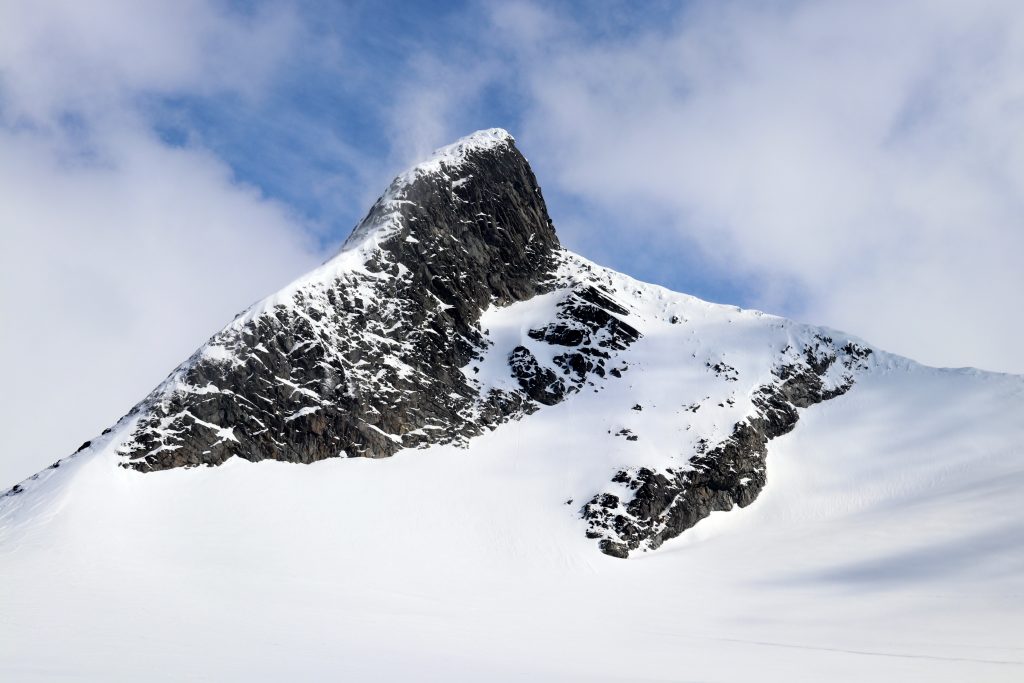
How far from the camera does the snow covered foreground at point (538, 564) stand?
23.5 meters

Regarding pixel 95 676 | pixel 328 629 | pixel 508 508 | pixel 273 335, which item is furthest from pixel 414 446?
pixel 95 676

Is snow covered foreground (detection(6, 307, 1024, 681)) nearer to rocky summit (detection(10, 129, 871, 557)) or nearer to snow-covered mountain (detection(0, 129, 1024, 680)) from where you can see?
snow-covered mountain (detection(0, 129, 1024, 680))

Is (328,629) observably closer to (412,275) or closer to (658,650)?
(658,650)

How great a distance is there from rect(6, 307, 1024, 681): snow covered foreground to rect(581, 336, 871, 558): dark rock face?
140 centimetres

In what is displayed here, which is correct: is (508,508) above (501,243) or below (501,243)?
below

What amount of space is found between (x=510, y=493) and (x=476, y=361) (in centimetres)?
1708

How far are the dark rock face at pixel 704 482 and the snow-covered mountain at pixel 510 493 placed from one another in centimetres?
25

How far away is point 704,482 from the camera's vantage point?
59812mm

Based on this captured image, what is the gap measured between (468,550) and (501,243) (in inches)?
1574

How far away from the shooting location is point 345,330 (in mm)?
62375

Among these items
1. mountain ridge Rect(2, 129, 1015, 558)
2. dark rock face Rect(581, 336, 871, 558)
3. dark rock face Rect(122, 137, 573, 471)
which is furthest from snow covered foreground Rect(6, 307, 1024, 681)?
dark rock face Rect(122, 137, 573, 471)

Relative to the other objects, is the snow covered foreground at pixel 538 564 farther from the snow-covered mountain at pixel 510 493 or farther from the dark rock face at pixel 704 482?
the dark rock face at pixel 704 482

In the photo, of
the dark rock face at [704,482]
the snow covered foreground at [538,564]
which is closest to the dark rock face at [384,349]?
the snow covered foreground at [538,564]

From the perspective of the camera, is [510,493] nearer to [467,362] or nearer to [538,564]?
[538,564]
